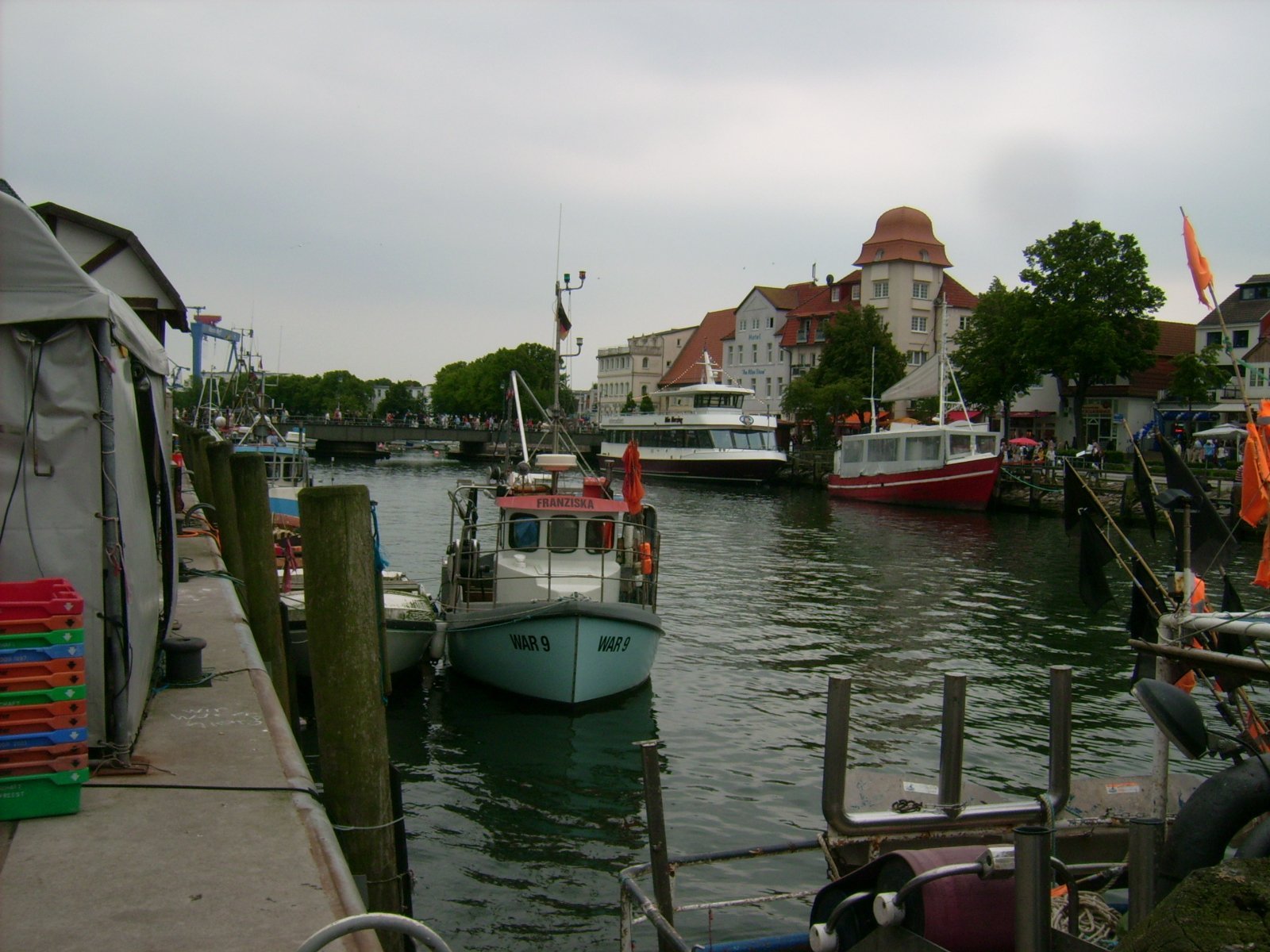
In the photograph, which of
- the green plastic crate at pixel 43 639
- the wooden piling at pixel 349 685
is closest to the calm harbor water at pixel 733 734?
the wooden piling at pixel 349 685

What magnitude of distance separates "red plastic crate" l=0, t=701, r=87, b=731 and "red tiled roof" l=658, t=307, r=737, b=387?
338 ft

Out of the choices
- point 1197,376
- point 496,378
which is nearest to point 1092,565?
point 1197,376

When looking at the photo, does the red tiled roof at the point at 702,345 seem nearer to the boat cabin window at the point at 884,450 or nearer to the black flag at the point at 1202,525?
the boat cabin window at the point at 884,450

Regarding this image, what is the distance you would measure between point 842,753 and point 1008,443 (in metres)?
61.5

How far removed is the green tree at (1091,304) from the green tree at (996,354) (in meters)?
1.12

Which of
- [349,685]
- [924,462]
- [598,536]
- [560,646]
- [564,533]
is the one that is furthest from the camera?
[924,462]

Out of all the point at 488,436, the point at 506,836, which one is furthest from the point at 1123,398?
the point at 506,836

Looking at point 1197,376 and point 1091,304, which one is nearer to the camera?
point 1197,376

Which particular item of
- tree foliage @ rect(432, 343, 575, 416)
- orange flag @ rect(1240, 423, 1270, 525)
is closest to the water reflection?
orange flag @ rect(1240, 423, 1270, 525)

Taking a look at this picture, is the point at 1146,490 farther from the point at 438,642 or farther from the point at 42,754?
the point at 438,642

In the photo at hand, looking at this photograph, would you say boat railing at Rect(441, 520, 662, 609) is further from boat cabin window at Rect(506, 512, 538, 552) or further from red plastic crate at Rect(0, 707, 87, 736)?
red plastic crate at Rect(0, 707, 87, 736)

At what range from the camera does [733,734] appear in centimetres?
1420

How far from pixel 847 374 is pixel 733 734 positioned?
213ft

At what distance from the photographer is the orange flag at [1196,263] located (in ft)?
26.5
